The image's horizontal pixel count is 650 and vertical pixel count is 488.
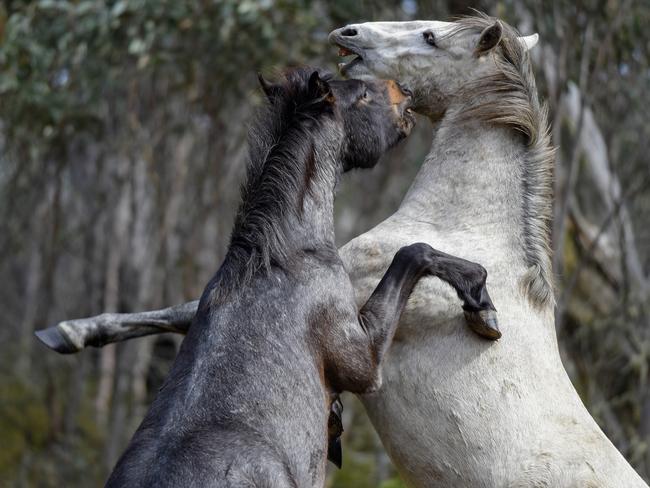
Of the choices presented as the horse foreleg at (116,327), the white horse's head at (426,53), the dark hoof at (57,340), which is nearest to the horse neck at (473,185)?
the white horse's head at (426,53)

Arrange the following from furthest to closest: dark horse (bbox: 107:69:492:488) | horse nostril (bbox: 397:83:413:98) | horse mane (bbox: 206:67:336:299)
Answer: horse nostril (bbox: 397:83:413:98) → horse mane (bbox: 206:67:336:299) → dark horse (bbox: 107:69:492:488)

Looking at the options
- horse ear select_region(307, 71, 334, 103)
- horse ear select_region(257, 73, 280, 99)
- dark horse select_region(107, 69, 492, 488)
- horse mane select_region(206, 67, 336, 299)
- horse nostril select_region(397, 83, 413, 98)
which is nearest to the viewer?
dark horse select_region(107, 69, 492, 488)

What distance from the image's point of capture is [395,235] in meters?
3.88

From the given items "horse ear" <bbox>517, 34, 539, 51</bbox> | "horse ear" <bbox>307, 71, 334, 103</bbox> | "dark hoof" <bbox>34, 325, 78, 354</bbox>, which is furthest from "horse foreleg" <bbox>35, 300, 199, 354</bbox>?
"horse ear" <bbox>517, 34, 539, 51</bbox>

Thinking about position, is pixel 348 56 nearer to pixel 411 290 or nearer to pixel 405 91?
pixel 405 91

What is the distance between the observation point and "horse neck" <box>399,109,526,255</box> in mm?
3875

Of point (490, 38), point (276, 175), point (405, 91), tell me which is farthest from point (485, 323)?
point (490, 38)

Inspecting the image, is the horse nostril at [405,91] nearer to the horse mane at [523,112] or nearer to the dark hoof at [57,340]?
the horse mane at [523,112]

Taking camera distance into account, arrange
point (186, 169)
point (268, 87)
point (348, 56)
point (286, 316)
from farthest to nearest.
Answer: point (186, 169)
point (348, 56)
point (268, 87)
point (286, 316)

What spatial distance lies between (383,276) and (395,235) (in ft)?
0.79

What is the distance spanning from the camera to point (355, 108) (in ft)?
12.6

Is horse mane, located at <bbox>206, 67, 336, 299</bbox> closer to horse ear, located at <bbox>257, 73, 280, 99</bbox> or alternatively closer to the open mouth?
horse ear, located at <bbox>257, 73, 280, 99</bbox>

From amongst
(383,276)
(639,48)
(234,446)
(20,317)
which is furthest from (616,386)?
(20,317)

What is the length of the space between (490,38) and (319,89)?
744mm
